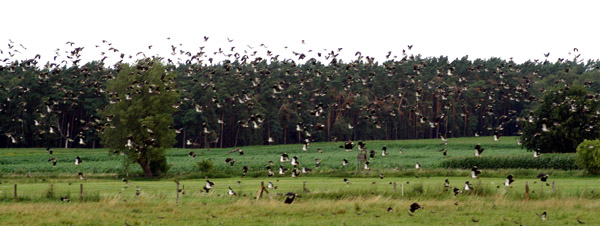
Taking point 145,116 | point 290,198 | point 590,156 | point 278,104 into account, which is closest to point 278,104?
point 278,104

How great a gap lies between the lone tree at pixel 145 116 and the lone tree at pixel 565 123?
38168 mm

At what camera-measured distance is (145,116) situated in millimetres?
70000

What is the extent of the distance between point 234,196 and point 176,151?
2785 inches

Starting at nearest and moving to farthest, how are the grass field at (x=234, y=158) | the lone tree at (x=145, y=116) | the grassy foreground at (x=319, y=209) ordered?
1. the grassy foreground at (x=319, y=209)
2. the lone tree at (x=145, y=116)
3. the grass field at (x=234, y=158)

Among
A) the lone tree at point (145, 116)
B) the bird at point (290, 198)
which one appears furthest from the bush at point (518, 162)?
the bird at point (290, 198)

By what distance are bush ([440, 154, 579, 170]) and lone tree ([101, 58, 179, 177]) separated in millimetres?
29143

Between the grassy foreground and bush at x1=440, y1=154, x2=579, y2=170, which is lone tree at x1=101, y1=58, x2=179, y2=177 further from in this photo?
the grassy foreground

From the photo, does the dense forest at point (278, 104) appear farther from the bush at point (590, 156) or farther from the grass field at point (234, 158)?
the bush at point (590, 156)

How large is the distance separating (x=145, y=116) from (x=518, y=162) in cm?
3803

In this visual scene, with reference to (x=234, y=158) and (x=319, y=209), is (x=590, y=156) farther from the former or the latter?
(x=234, y=158)

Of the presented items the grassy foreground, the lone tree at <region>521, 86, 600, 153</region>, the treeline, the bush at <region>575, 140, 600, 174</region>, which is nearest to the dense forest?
the treeline

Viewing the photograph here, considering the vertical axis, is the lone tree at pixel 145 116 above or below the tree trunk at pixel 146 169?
above

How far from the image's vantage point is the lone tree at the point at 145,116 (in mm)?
67750

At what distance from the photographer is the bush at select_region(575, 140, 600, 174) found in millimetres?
57719
